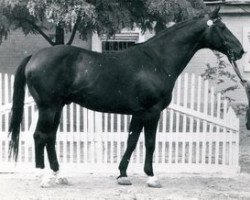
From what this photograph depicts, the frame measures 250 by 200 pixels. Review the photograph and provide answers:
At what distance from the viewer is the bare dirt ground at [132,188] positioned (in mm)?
5496

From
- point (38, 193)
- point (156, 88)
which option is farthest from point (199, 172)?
point (38, 193)

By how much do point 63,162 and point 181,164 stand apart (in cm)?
177

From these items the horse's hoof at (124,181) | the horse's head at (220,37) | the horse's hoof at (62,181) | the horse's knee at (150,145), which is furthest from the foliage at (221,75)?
the horse's hoof at (62,181)

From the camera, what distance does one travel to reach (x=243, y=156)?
808cm

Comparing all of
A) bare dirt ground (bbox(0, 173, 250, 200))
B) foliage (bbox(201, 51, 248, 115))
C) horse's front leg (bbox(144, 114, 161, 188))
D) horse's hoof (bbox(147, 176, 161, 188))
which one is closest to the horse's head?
horse's front leg (bbox(144, 114, 161, 188))

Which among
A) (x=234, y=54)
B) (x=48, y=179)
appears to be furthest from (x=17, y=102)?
(x=234, y=54)

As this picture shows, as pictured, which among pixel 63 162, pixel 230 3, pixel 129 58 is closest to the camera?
pixel 129 58

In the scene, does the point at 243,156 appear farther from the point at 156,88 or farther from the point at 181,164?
the point at 156,88

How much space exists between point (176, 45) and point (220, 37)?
0.58 m

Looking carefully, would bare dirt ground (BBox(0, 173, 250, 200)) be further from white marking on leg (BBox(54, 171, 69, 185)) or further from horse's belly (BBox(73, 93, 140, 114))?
horse's belly (BBox(73, 93, 140, 114))

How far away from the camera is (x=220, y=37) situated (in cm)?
605

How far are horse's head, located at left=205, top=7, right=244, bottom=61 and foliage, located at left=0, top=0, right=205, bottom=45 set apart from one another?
260cm

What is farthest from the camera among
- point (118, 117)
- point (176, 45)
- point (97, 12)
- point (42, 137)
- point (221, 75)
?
point (221, 75)

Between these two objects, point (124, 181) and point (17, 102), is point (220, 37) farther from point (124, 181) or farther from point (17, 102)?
point (17, 102)
